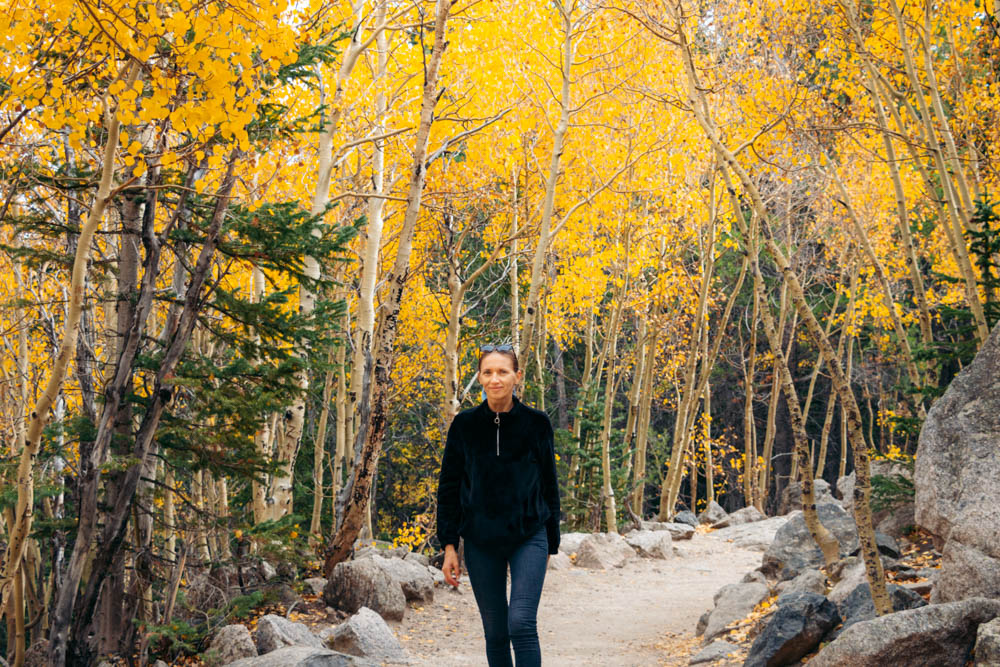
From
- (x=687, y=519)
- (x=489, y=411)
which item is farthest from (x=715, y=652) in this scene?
(x=687, y=519)

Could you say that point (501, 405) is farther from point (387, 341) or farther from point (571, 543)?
point (571, 543)

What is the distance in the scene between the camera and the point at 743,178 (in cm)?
505

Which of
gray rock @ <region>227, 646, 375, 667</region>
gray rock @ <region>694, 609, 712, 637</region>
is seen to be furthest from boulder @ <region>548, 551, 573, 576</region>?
gray rock @ <region>227, 646, 375, 667</region>

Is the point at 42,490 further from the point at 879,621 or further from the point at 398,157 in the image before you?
the point at 398,157

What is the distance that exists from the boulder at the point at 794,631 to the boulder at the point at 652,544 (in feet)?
23.6

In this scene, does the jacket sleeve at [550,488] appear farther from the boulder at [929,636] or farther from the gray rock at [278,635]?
the gray rock at [278,635]

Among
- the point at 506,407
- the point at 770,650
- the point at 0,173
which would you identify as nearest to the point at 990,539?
the point at 770,650

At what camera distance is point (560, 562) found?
413 inches

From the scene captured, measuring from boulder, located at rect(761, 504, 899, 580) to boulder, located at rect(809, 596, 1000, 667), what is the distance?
363 centimetres

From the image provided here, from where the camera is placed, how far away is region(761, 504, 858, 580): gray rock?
7.64 meters

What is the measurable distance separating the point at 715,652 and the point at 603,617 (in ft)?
8.64

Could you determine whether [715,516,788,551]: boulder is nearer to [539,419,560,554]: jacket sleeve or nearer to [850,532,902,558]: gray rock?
[850,532,902,558]: gray rock

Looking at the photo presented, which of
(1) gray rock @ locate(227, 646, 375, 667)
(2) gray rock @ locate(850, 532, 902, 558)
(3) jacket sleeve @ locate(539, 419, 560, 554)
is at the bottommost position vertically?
(2) gray rock @ locate(850, 532, 902, 558)

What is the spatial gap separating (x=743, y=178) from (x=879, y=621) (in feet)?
8.54
